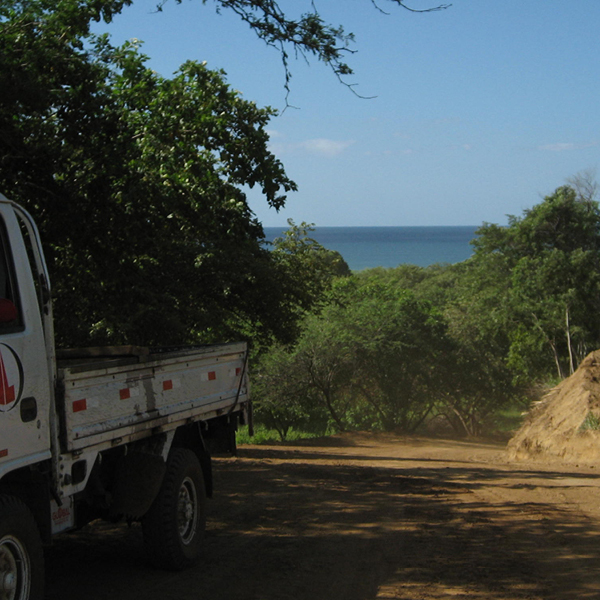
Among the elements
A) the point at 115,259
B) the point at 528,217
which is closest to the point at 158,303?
the point at 115,259

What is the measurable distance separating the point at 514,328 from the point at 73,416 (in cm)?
2556

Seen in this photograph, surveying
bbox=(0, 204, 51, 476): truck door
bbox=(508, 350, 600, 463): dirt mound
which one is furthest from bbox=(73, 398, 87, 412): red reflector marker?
bbox=(508, 350, 600, 463): dirt mound

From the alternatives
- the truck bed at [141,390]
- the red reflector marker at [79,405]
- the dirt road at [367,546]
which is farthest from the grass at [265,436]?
the red reflector marker at [79,405]

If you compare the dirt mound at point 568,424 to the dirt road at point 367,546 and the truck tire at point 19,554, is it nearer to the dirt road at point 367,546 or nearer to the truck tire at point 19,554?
the dirt road at point 367,546

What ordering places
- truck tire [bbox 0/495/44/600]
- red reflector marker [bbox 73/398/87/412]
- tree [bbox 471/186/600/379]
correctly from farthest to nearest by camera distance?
tree [bbox 471/186/600/379]
red reflector marker [bbox 73/398/87/412]
truck tire [bbox 0/495/44/600]

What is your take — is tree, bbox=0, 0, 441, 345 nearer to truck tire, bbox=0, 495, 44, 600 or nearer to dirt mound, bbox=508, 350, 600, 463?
truck tire, bbox=0, 495, 44, 600

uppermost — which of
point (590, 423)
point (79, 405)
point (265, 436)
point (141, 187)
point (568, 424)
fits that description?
point (141, 187)

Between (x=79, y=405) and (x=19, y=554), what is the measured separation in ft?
2.92

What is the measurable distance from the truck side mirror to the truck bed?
47 cm

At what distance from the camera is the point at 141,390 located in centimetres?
502

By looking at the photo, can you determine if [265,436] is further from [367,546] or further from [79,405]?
[79,405]

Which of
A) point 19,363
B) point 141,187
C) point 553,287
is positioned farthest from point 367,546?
point 553,287

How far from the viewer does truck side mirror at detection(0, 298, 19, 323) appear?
3.86 meters

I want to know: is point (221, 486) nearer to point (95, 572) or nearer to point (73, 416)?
point (95, 572)
